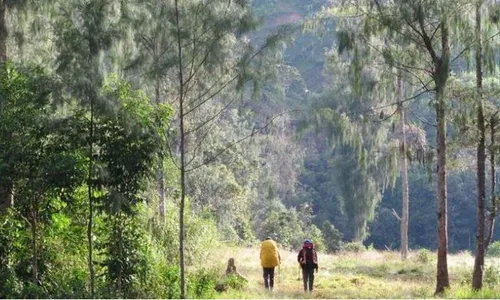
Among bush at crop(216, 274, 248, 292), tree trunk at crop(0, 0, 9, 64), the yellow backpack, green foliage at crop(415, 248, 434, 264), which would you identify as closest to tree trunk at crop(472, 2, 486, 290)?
the yellow backpack

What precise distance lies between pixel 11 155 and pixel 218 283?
4.81 metres

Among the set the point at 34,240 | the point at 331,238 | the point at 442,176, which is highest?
the point at 442,176

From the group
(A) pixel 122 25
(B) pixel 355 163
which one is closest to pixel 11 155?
(A) pixel 122 25

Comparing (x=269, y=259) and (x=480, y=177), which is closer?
(x=480, y=177)

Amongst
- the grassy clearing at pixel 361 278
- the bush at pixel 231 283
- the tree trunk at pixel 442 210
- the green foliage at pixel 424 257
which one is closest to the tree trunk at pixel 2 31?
the bush at pixel 231 283

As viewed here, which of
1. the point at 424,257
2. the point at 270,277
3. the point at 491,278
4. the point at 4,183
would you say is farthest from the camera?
the point at 424,257

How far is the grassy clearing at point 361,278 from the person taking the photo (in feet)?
41.4

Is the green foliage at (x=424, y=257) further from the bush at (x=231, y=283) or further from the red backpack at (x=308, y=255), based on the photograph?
the bush at (x=231, y=283)

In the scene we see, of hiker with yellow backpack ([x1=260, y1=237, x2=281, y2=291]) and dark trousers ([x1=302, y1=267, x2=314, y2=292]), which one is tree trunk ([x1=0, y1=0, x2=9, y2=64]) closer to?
hiker with yellow backpack ([x1=260, y1=237, x2=281, y2=291])

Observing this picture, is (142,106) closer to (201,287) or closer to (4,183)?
(4,183)

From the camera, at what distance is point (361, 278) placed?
51.3 feet

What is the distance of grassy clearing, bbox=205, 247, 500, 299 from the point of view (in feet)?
41.4

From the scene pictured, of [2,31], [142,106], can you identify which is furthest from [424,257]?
[2,31]

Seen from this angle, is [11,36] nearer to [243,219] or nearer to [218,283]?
[218,283]
